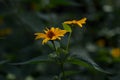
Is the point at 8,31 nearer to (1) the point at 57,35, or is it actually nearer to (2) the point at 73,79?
(2) the point at 73,79

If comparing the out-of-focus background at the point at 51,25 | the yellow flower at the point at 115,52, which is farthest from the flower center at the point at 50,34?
the yellow flower at the point at 115,52

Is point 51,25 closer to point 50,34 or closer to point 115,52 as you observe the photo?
point 115,52

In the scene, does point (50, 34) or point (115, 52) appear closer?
point (50, 34)

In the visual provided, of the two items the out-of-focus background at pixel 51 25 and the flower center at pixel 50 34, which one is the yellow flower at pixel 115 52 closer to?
the out-of-focus background at pixel 51 25

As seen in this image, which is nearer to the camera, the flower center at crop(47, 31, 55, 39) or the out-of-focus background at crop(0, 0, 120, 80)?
the flower center at crop(47, 31, 55, 39)

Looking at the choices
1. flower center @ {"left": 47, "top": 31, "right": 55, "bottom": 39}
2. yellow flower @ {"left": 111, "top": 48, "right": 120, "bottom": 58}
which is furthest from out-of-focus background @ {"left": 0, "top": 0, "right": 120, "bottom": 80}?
flower center @ {"left": 47, "top": 31, "right": 55, "bottom": 39}

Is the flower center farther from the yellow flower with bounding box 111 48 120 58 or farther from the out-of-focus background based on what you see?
the yellow flower with bounding box 111 48 120 58

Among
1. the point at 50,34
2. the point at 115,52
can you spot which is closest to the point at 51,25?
the point at 115,52

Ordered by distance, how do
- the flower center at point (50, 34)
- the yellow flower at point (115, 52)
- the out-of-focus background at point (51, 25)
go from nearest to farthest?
the flower center at point (50, 34)
the out-of-focus background at point (51, 25)
the yellow flower at point (115, 52)
